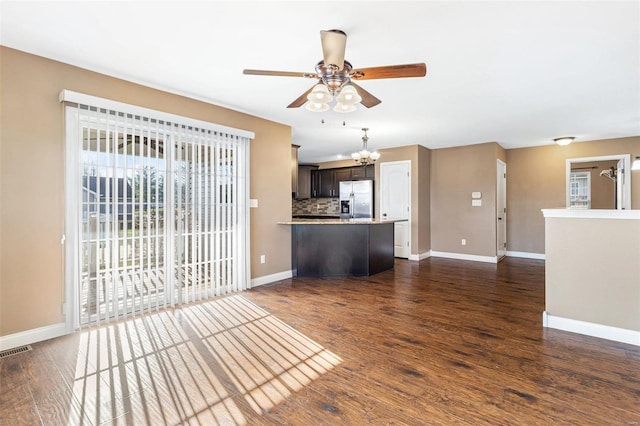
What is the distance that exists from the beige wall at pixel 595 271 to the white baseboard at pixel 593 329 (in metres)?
0.04

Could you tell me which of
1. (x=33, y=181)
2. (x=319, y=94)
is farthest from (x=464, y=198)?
(x=33, y=181)

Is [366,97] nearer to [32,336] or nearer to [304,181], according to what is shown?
[32,336]

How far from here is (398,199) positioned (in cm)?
690

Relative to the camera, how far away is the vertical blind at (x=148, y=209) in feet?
9.43

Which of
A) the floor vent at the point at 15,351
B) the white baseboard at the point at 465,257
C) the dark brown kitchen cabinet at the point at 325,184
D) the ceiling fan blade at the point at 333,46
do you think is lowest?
the floor vent at the point at 15,351

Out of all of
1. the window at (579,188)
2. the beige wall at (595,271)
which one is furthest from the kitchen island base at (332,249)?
the window at (579,188)

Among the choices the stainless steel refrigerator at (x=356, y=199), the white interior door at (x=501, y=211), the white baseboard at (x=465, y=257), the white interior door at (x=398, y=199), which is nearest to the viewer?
the white baseboard at (x=465, y=257)

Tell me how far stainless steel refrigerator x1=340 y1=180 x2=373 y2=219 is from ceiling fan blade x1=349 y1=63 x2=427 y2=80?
517 cm

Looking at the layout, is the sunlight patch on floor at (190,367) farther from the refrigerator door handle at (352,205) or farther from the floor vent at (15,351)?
the refrigerator door handle at (352,205)

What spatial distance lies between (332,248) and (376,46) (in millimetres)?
3252

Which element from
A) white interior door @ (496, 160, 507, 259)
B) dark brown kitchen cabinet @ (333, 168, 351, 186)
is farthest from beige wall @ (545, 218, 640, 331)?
dark brown kitchen cabinet @ (333, 168, 351, 186)

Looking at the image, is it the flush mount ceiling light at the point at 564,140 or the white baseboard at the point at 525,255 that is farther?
the white baseboard at the point at 525,255

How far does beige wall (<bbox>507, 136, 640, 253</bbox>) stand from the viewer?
244 inches

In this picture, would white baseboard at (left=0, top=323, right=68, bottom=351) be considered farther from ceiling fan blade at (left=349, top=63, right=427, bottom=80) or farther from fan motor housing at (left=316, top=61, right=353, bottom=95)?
ceiling fan blade at (left=349, top=63, right=427, bottom=80)
